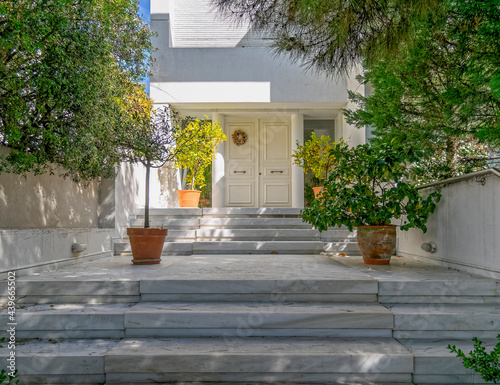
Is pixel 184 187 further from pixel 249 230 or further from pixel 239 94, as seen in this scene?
pixel 249 230

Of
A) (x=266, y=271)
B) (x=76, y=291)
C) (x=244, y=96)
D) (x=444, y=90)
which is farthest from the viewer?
(x=244, y=96)

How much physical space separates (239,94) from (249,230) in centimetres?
295

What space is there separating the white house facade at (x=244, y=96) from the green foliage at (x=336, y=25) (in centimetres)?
276

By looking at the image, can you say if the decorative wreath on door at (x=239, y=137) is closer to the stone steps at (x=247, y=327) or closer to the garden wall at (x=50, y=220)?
the garden wall at (x=50, y=220)

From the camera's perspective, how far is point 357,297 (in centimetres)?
254

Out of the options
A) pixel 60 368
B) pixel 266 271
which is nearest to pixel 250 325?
pixel 266 271

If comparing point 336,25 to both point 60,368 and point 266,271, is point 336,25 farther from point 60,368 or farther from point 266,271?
point 60,368

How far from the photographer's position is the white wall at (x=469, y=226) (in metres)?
2.73

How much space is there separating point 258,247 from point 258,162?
3.41 metres

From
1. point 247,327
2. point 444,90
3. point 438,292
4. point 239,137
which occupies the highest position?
point 239,137

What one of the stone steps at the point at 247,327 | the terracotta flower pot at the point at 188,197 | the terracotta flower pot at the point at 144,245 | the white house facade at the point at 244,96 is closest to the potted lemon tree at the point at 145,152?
the terracotta flower pot at the point at 144,245

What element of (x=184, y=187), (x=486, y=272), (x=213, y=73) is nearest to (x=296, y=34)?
(x=486, y=272)

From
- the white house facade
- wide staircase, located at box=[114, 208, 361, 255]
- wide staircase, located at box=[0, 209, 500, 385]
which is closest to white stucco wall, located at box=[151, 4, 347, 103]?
the white house facade

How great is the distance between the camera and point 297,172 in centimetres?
704
